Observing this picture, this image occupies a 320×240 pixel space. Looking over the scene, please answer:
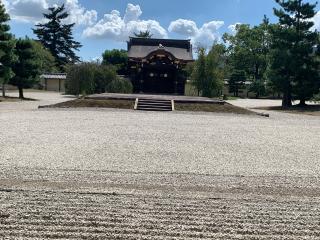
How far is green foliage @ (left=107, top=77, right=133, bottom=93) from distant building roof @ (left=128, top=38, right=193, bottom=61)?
197 inches

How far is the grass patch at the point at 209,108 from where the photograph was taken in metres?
19.5

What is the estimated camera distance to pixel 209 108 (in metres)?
19.8

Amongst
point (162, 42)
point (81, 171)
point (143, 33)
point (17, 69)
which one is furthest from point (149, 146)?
point (143, 33)

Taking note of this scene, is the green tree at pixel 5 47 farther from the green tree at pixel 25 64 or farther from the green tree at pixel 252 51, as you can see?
the green tree at pixel 252 51

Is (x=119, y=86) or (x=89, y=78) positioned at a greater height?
(x=89, y=78)

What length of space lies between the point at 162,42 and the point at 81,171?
33202mm

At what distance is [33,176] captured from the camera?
5711mm

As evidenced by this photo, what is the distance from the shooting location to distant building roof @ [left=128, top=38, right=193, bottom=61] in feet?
119

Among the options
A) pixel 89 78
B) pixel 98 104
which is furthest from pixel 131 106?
pixel 89 78

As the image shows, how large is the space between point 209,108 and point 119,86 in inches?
501

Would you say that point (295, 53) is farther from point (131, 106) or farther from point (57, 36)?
point (57, 36)

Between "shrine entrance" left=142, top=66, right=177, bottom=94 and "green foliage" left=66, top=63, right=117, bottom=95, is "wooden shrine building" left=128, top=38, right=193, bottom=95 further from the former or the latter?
"green foliage" left=66, top=63, right=117, bottom=95

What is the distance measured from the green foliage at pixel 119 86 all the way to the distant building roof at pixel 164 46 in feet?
16.4

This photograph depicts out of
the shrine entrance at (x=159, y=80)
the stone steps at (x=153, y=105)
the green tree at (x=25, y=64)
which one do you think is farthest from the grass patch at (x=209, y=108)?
the shrine entrance at (x=159, y=80)
